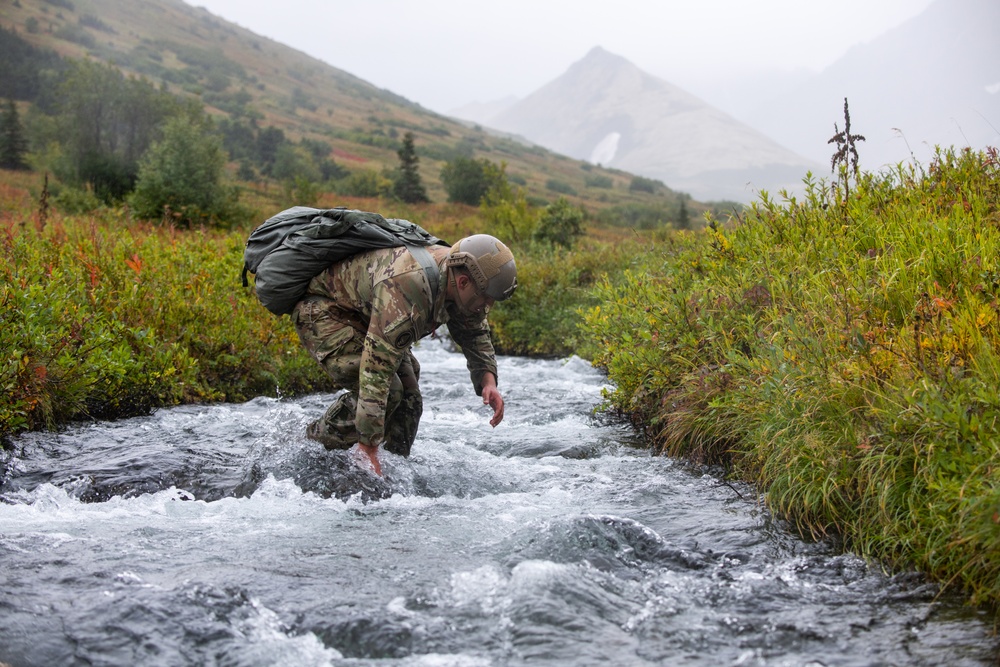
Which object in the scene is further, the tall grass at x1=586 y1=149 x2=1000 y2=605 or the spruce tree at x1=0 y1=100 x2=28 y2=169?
the spruce tree at x1=0 y1=100 x2=28 y2=169

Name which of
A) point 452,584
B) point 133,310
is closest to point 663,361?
point 452,584

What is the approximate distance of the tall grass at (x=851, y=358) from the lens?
12.5 feet

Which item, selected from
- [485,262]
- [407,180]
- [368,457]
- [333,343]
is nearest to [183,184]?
[407,180]

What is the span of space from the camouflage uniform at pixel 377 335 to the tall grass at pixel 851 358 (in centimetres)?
206

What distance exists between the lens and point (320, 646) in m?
3.28

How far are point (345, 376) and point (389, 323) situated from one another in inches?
31.1

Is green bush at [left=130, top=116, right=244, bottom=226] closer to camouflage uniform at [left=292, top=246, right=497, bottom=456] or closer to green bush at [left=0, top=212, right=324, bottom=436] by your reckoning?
green bush at [left=0, top=212, right=324, bottom=436]

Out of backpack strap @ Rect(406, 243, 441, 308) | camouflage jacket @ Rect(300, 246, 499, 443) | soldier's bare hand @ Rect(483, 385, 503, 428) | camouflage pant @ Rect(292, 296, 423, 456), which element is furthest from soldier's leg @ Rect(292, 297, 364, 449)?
soldier's bare hand @ Rect(483, 385, 503, 428)

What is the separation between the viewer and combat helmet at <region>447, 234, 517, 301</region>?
15.9ft

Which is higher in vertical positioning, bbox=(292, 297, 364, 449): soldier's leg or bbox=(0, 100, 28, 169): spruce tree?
bbox=(292, 297, 364, 449): soldier's leg

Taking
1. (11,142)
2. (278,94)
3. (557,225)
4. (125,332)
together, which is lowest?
(11,142)

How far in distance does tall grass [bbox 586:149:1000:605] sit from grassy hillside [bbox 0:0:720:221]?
48.8 m

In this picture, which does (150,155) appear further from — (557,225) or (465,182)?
(465,182)

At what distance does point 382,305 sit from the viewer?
4.78 m
